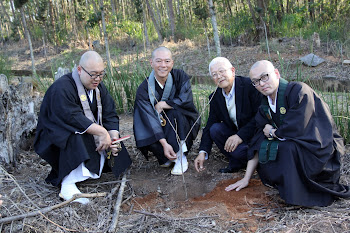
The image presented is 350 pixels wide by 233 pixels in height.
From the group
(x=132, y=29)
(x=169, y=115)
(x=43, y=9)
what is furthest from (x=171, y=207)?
(x=43, y=9)

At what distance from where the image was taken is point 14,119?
364 cm

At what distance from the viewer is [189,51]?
39.0ft

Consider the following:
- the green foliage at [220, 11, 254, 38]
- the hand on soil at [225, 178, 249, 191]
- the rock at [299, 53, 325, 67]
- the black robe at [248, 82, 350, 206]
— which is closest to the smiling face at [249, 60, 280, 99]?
the black robe at [248, 82, 350, 206]

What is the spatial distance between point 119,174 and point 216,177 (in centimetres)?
94

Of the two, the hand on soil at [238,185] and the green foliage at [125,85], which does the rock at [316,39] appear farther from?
the hand on soil at [238,185]

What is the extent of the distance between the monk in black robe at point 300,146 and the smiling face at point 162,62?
100 cm

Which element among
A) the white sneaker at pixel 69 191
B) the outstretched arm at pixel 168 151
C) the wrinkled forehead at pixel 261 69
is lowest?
the white sneaker at pixel 69 191

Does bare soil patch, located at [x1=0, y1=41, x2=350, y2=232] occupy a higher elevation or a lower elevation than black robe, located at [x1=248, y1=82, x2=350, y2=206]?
lower

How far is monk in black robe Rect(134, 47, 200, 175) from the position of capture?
126 inches

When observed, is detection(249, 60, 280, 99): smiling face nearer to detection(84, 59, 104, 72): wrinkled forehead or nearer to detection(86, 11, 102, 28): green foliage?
detection(84, 59, 104, 72): wrinkled forehead

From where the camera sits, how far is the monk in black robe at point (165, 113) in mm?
3201

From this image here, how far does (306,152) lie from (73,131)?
185cm

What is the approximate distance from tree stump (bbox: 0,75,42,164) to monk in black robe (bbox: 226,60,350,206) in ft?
8.35

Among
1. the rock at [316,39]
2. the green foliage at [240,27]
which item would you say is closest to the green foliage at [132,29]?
the green foliage at [240,27]
